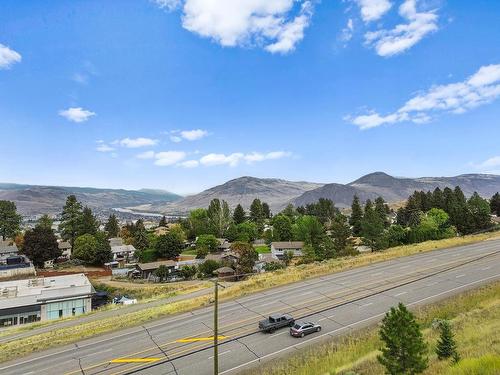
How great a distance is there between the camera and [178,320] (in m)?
36.1

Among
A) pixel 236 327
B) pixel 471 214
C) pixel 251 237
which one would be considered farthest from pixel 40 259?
pixel 471 214

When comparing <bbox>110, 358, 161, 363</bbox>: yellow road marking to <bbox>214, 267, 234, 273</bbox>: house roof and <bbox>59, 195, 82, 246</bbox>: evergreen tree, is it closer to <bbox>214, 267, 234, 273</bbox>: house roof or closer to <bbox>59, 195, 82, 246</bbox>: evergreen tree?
<bbox>214, 267, 234, 273</bbox>: house roof

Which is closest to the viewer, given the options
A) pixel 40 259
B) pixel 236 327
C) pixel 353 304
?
pixel 236 327

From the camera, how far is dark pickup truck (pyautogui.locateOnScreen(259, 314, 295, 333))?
29.7m

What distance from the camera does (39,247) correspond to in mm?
83875

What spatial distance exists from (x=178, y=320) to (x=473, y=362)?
28.1 metres

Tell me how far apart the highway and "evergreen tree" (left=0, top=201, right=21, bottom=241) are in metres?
94.7

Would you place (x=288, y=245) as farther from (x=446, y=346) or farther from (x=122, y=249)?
(x=446, y=346)

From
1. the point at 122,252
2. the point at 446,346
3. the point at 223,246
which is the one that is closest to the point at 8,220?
the point at 122,252

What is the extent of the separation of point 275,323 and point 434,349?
1321cm

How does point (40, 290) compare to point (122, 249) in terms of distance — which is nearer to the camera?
point (40, 290)

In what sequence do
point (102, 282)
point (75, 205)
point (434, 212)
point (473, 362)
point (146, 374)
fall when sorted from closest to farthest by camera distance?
point (473, 362) → point (146, 374) → point (102, 282) → point (75, 205) → point (434, 212)

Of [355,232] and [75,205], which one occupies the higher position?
[75,205]

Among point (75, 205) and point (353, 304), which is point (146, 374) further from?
point (75, 205)
